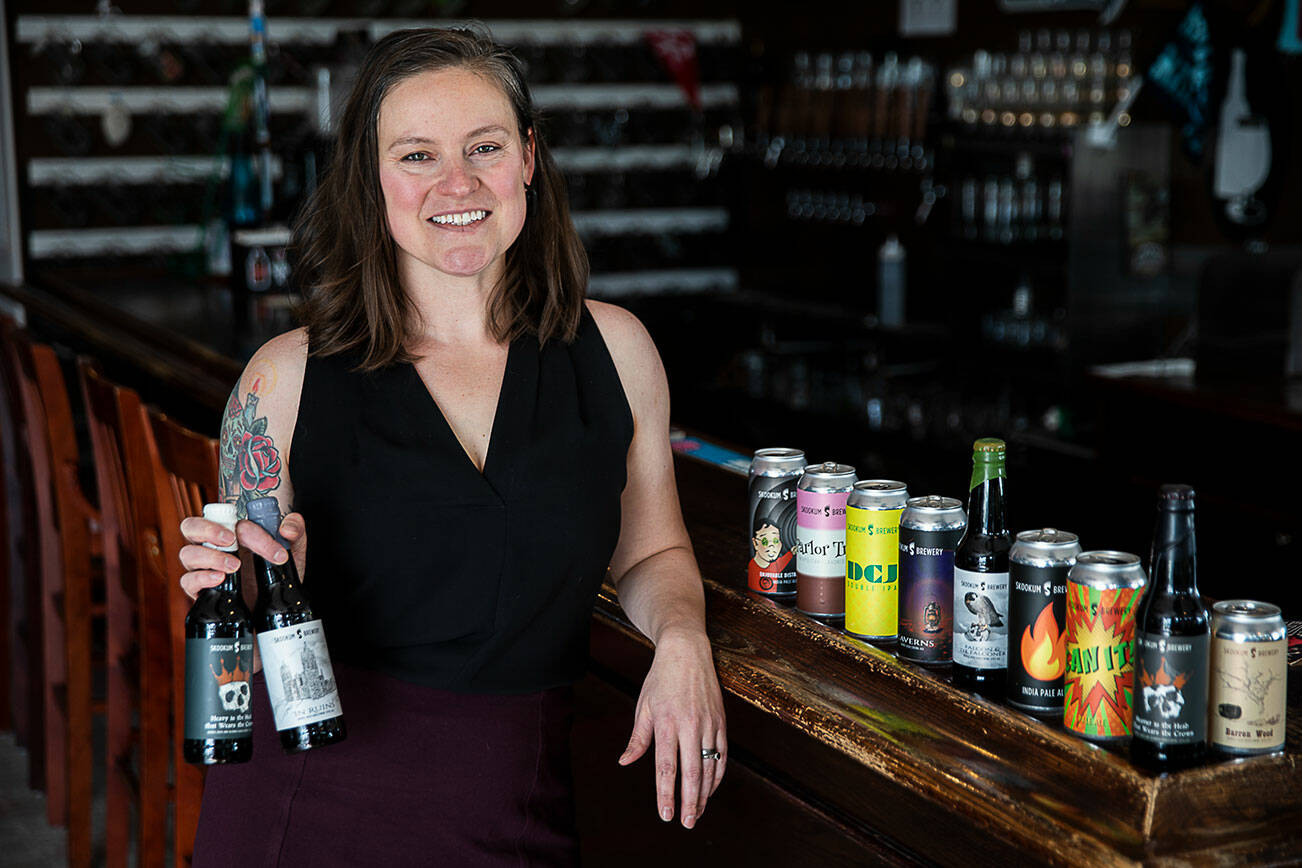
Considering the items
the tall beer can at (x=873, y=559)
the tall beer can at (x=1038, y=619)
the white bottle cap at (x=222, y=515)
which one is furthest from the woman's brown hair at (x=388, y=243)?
the tall beer can at (x=1038, y=619)

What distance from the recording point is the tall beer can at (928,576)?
58.7 inches

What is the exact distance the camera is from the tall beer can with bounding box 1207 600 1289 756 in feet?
4.21

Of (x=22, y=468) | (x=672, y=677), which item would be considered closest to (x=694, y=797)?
(x=672, y=677)

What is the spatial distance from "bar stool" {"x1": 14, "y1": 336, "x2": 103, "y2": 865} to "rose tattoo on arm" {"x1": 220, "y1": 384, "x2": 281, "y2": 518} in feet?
5.87

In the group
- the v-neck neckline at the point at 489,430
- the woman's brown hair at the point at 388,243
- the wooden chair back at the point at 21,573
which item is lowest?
the wooden chair back at the point at 21,573

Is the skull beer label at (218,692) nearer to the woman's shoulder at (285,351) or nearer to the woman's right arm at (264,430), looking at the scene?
the woman's right arm at (264,430)

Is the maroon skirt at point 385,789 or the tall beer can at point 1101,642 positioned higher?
the tall beer can at point 1101,642

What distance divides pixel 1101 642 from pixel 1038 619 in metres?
0.07

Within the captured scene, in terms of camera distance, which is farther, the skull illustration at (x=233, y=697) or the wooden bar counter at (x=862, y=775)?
the skull illustration at (x=233, y=697)

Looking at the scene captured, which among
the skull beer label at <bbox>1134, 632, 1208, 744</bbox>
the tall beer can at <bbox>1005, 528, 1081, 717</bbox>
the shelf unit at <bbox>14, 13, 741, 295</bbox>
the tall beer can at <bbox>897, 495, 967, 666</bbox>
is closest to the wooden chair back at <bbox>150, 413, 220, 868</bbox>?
the tall beer can at <bbox>897, 495, 967, 666</bbox>

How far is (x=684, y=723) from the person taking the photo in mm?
1676

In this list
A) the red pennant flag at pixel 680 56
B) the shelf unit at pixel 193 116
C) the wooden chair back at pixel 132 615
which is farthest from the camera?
the red pennant flag at pixel 680 56

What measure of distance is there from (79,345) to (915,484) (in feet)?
9.41

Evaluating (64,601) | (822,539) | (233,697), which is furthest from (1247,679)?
(64,601)
